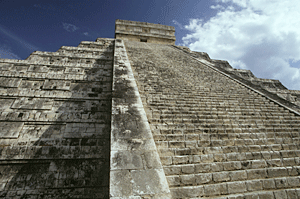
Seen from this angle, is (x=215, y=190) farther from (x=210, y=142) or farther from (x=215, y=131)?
(x=215, y=131)

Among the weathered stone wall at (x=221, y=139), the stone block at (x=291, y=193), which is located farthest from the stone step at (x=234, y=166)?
the stone block at (x=291, y=193)

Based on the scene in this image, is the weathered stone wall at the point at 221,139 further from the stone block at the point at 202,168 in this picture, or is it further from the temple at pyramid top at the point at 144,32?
the temple at pyramid top at the point at 144,32

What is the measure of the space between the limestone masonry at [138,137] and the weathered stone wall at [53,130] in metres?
0.02

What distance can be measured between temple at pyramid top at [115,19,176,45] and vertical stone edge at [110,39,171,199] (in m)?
12.2

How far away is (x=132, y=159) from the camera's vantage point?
2412 mm

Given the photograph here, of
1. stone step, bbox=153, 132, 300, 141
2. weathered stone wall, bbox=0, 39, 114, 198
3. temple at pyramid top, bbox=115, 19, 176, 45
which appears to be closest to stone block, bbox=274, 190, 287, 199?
stone step, bbox=153, 132, 300, 141

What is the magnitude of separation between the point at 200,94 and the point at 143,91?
205cm

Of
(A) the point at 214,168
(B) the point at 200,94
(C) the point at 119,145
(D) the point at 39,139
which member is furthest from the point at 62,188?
(B) the point at 200,94

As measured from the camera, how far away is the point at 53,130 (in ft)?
13.4

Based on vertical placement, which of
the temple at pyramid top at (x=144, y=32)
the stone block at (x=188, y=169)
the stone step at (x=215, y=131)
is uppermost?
the temple at pyramid top at (x=144, y=32)

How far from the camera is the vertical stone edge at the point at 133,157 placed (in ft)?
6.70

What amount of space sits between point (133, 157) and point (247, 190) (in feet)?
6.73

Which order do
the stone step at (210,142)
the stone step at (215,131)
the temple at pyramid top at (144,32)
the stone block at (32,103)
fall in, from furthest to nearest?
the temple at pyramid top at (144,32)
the stone block at (32,103)
the stone step at (215,131)
the stone step at (210,142)

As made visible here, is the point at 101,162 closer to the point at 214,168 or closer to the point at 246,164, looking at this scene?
the point at 214,168
